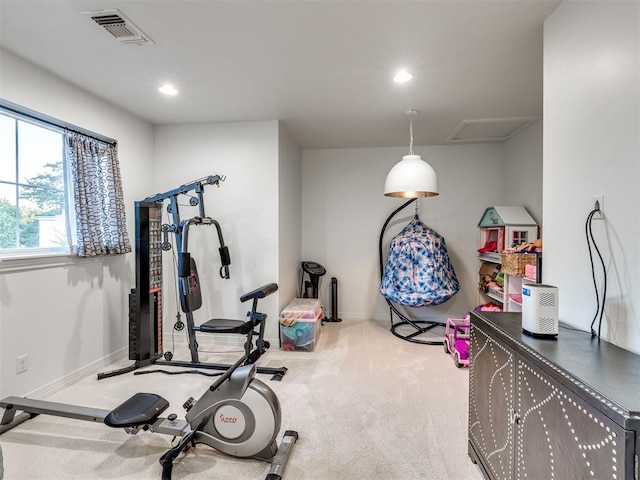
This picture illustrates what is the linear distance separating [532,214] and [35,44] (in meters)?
4.53

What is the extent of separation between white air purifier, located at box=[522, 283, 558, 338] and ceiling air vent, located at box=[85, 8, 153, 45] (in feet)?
8.29

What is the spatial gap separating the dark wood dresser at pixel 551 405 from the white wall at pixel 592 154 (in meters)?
0.23

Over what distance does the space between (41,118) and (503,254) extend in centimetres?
402

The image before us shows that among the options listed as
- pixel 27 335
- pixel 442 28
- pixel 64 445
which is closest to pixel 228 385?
pixel 64 445

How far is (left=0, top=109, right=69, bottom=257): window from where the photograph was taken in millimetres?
2191

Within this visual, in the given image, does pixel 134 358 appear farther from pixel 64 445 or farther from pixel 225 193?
pixel 225 193

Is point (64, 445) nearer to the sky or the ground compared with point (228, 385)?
nearer to the ground

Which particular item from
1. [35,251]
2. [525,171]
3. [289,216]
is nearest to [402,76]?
[289,216]

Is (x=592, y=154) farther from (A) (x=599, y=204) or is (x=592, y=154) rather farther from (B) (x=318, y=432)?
(B) (x=318, y=432)

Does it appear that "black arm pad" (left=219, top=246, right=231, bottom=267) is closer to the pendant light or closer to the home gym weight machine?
the home gym weight machine

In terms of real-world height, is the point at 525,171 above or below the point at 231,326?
above

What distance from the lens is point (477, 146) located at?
4301 millimetres

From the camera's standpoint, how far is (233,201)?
3.51 metres

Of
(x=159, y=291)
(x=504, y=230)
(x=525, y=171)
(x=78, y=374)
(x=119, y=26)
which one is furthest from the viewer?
(x=525, y=171)
